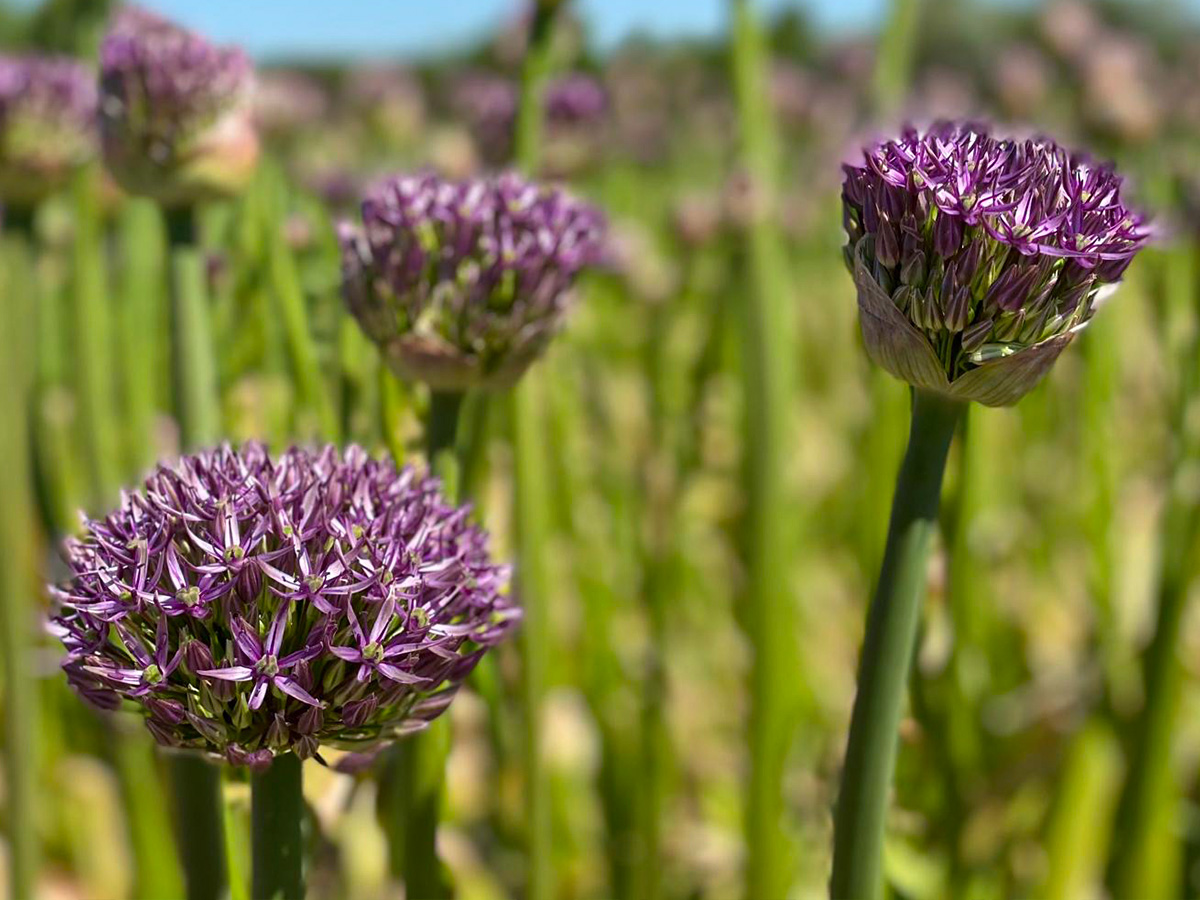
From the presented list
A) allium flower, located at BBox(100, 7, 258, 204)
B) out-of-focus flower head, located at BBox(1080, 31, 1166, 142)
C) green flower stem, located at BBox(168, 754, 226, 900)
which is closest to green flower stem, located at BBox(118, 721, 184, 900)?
green flower stem, located at BBox(168, 754, 226, 900)

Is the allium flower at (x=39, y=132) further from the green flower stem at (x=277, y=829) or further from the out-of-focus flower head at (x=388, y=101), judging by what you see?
the out-of-focus flower head at (x=388, y=101)

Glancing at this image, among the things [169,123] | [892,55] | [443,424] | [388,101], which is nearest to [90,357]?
[169,123]

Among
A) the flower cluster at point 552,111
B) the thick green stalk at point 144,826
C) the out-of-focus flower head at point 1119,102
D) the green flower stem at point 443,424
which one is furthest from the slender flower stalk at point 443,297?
the out-of-focus flower head at point 1119,102

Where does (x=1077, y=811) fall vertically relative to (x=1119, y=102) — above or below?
below

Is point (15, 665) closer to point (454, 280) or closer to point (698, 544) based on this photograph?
point (454, 280)

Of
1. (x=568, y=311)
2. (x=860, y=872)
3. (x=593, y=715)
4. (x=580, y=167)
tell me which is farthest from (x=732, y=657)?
(x=860, y=872)

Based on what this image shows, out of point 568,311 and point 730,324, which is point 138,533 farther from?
point 730,324
